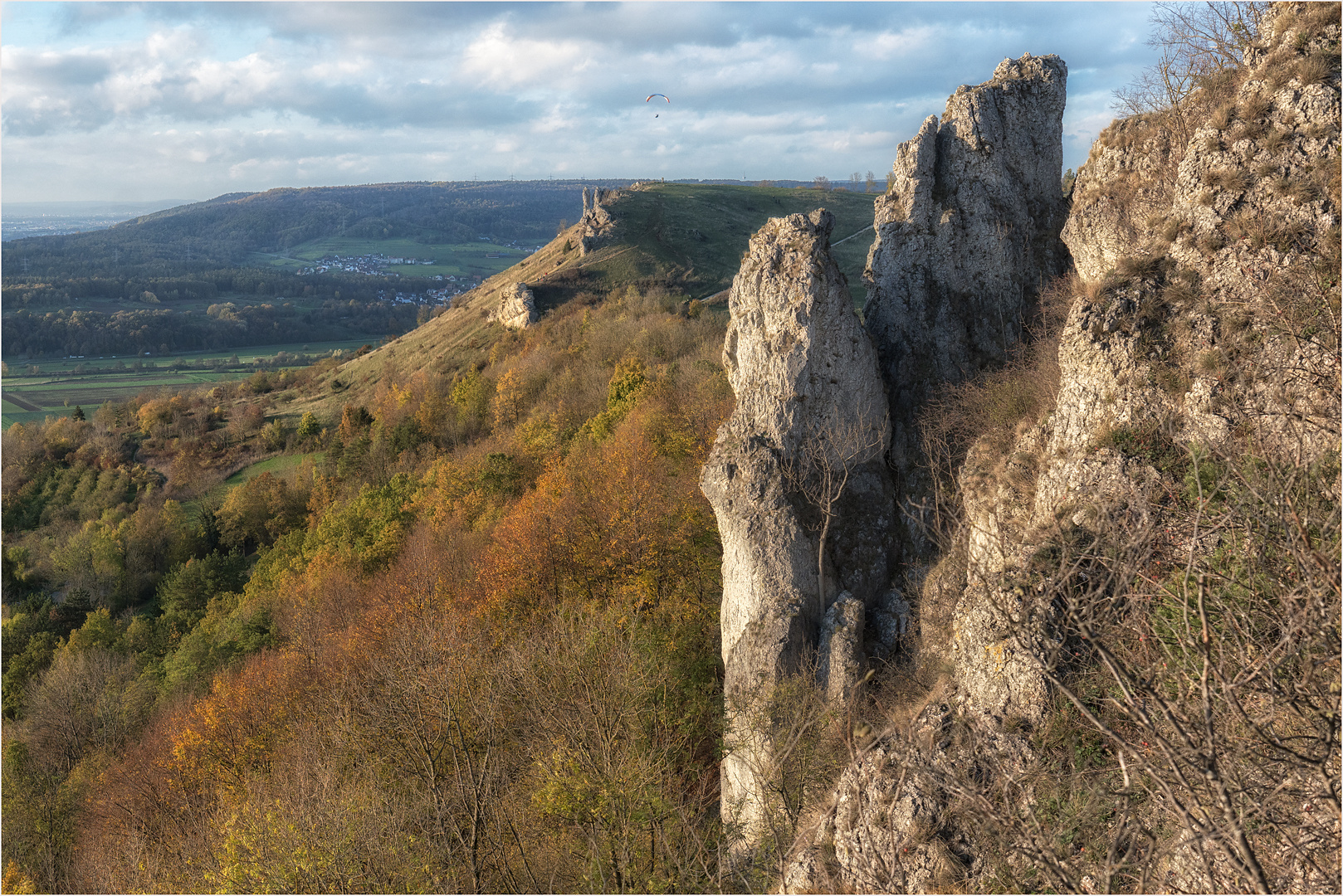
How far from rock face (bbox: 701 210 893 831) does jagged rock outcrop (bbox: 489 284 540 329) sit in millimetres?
70580

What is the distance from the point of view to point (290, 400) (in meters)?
104

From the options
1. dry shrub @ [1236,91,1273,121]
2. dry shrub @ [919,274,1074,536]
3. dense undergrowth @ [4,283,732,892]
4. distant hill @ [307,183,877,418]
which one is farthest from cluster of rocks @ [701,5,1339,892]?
distant hill @ [307,183,877,418]

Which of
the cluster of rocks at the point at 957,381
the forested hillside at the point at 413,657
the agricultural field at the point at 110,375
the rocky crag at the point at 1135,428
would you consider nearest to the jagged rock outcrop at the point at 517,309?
the forested hillside at the point at 413,657

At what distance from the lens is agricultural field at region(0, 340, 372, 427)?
114m

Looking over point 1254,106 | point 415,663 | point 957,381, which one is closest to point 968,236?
point 957,381

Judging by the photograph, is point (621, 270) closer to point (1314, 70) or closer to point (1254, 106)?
point (1254, 106)

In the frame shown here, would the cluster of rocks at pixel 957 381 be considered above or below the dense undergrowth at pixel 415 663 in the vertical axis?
above

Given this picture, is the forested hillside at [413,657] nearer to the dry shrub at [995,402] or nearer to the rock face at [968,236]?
the dry shrub at [995,402]

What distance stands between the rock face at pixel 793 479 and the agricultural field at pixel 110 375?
123994 mm

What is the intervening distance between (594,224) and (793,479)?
102m

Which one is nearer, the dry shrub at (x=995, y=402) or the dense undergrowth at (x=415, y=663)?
the dense undergrowth at (x=415, y=663)

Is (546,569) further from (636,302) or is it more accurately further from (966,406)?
(636,302)

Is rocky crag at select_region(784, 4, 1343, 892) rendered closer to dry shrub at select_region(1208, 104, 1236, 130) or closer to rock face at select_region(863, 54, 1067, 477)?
dry shrub at select_region(1208, 104, 1236, 130)

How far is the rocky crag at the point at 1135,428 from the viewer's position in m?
12.0
